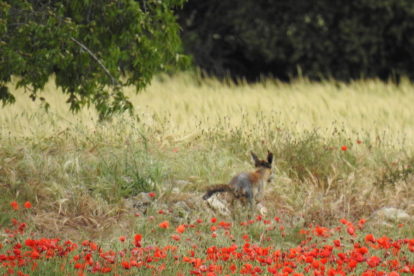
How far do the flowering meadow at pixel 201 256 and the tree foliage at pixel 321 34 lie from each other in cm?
1237

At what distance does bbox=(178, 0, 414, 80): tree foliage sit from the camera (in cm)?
1770

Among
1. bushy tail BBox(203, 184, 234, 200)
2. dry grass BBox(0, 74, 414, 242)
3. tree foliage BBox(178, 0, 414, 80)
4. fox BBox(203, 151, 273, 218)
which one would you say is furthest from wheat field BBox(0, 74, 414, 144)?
tree foliage BBox(178, 0, 414, 80)

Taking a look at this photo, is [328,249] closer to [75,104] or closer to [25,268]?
[25,268]

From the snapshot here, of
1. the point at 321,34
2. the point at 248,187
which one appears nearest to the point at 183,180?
the point at 248,187

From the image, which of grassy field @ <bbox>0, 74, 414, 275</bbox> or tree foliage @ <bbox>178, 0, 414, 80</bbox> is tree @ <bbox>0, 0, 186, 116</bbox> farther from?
tree foliage @ <bbox>178, 0, 414, 80</bbox>

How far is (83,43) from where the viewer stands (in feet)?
25.6

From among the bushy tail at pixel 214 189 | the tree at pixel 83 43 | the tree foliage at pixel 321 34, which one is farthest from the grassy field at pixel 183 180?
the tree foliage at pixel 321 34

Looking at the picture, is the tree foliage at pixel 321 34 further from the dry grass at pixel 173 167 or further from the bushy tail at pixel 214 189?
the bushy tail at pixel 214 189

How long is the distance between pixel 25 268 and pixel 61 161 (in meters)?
2.94

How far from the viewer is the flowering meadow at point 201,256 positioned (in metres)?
4.25

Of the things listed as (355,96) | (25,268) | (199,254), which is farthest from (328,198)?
(355,96)

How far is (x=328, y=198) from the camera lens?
7.25 meters

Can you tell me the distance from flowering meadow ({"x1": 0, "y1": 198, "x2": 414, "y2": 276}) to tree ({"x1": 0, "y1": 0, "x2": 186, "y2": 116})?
2.10m

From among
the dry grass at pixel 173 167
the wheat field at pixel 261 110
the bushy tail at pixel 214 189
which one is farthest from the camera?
the wheat field at pixel 261 110
